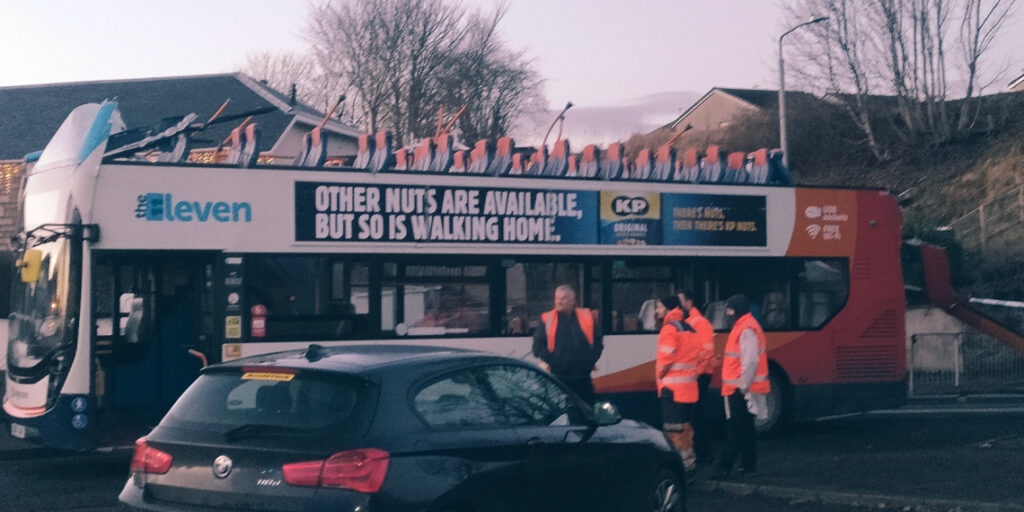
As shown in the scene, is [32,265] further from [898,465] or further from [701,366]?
[898,465]

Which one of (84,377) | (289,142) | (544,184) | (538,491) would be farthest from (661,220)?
(289,142)

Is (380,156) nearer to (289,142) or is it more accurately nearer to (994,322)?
(994,322)

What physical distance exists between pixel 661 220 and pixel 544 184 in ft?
5.36

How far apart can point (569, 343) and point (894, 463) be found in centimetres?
343

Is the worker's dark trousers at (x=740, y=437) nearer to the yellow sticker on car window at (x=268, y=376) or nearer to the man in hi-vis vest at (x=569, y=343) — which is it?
the man in hi-vis vest at (x=569, y=343)

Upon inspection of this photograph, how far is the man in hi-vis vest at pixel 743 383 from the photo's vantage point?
11109mm

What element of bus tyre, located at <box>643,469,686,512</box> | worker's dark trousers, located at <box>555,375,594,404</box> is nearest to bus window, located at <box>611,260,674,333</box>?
worker's dark trousers, located at <box>555,375,594,404</box>

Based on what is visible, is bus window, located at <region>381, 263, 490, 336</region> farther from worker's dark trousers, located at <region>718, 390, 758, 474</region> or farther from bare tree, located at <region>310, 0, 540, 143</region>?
bare tree, located at <region>310, 0, 540, 143</region>

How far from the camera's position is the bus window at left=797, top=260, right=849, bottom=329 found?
15555mm

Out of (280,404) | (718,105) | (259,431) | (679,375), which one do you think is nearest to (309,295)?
(679,375)

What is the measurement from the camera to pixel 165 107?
34.4 m

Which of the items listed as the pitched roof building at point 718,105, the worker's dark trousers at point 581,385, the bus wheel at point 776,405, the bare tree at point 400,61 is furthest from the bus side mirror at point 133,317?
the pitched roof building at point 718,105

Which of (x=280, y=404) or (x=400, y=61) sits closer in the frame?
(x=280, y=404)

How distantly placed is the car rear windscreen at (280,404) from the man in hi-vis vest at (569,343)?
574 centimetres
